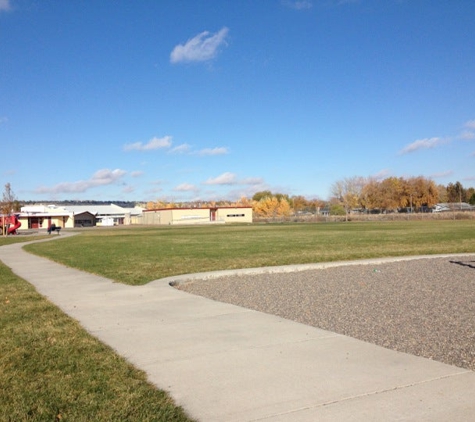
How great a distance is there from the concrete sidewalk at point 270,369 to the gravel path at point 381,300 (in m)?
0.59

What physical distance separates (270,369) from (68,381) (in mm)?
2252

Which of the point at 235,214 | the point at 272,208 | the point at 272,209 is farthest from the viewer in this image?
the point at 272,208

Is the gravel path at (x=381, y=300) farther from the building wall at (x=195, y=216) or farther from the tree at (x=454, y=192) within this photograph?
the tree at (x=454, y=192)

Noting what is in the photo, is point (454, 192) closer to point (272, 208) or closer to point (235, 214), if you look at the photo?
point (272, 208)

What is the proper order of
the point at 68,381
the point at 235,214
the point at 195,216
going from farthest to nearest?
the point at 235,214 < the point at 195,216 < the point at 68,381

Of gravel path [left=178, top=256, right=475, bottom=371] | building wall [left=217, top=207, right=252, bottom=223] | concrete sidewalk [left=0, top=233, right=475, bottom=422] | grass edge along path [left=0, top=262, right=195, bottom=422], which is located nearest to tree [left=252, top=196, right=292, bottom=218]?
building wall [left=217, top=207, right=252, bottom=223]

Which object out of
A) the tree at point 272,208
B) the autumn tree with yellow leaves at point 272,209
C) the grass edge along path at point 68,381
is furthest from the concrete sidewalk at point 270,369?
the tree at point 272,208

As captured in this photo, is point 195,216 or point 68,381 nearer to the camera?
point 68,381

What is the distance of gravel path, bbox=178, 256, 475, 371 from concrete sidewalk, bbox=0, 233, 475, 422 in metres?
0.59

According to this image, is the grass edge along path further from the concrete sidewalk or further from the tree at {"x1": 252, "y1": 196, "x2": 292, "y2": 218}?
the tree at {"x1": 252, "y1": 196, "x2": 292, "y2": 218}

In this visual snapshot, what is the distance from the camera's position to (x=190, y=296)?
11461mm

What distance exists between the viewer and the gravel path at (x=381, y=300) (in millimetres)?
7406

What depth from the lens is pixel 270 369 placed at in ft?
19.7

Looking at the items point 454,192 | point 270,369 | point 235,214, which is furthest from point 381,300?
point 454,192
